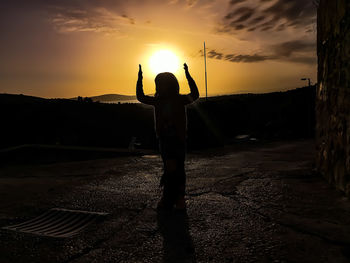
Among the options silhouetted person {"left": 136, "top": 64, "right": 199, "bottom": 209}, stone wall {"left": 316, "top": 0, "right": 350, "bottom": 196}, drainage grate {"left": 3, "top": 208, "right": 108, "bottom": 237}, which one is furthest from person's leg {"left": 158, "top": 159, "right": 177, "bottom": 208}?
stone wall {"left": 316, "top": 0, "right": 350, "bottom": 196}

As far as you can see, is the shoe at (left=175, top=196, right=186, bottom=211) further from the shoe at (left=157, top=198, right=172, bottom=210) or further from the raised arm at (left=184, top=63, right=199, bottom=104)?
the raised arm at (left=184, top=63, right=199, bottom=104)

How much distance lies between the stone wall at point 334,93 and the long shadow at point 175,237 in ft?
6.30

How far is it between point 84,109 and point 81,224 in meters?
14.5

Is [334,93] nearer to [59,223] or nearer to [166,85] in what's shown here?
[166,85]

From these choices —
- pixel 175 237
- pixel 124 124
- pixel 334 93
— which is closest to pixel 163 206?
pixel 175 237

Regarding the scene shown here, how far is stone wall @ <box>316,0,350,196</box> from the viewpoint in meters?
3.50

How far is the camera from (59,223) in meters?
3.14

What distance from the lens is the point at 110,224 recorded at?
3.01 meters

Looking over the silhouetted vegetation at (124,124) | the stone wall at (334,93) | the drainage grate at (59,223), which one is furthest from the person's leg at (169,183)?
the silhouetted vegetation at (124,124)

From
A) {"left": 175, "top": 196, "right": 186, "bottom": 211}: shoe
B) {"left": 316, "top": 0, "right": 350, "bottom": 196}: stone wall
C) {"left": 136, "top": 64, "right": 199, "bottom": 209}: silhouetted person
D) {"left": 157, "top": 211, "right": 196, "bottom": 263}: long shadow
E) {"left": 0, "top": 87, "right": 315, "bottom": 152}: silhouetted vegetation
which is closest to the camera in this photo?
{"left": 157, "top": 211, "right": 196, "bottom": 263}: long shadow

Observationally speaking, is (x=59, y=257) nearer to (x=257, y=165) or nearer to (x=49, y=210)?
(x=49, y=210)

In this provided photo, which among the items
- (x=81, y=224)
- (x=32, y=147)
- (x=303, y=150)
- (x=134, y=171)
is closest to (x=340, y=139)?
(x=81, y=224)

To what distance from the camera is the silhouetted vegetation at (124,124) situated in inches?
472

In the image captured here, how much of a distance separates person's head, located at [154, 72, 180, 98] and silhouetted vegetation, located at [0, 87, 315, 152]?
715 cm
